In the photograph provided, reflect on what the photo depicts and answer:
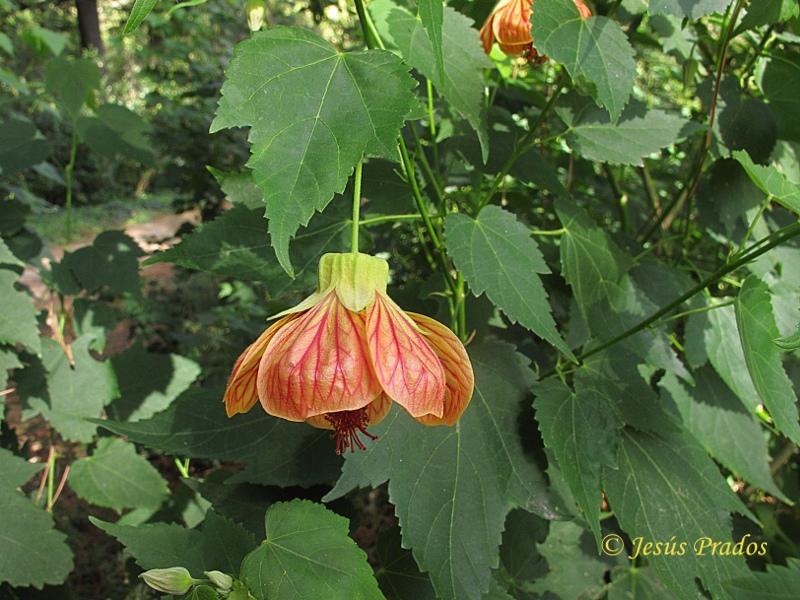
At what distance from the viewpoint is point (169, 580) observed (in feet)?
1.81

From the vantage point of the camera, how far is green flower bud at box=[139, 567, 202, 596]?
55 cm

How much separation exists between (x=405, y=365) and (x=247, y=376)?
0.16 metres

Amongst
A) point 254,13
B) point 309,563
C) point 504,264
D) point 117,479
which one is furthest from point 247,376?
point 117,479

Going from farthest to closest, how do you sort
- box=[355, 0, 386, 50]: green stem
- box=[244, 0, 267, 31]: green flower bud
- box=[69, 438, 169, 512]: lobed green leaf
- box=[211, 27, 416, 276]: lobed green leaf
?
1. box=[69, 438, 169, 512]: lobed green leaf
2. box=[244, 0, 267, 31]: green flower bud
3. box=[355, 0, 386, 50]: green stem
4. box=[211, 27, 416, 276]: lobed green leaf

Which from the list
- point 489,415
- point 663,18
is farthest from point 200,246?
point 663,18

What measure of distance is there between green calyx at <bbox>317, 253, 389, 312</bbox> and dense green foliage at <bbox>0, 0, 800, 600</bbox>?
0.13 ft

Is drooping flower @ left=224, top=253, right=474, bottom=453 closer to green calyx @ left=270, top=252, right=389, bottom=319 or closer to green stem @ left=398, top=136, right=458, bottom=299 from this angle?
green calyx @ left=270, top=252, right=389, bottom=319

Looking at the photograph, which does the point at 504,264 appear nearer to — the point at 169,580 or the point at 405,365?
the point at 405,365

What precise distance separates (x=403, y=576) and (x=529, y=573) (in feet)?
0.98

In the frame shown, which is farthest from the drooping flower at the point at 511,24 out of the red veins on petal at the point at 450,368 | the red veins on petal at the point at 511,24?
the red veins on petal at the point at 450,368

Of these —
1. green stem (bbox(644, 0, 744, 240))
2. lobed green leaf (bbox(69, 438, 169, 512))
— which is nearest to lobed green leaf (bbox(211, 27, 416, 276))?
green stem (bbox(644, 0, 744, 240))

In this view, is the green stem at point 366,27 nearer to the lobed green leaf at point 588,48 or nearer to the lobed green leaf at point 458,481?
the lobed green leaf at point 588,48

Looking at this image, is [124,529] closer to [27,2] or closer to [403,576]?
[403,576]

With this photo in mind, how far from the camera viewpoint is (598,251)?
87 centimetres
